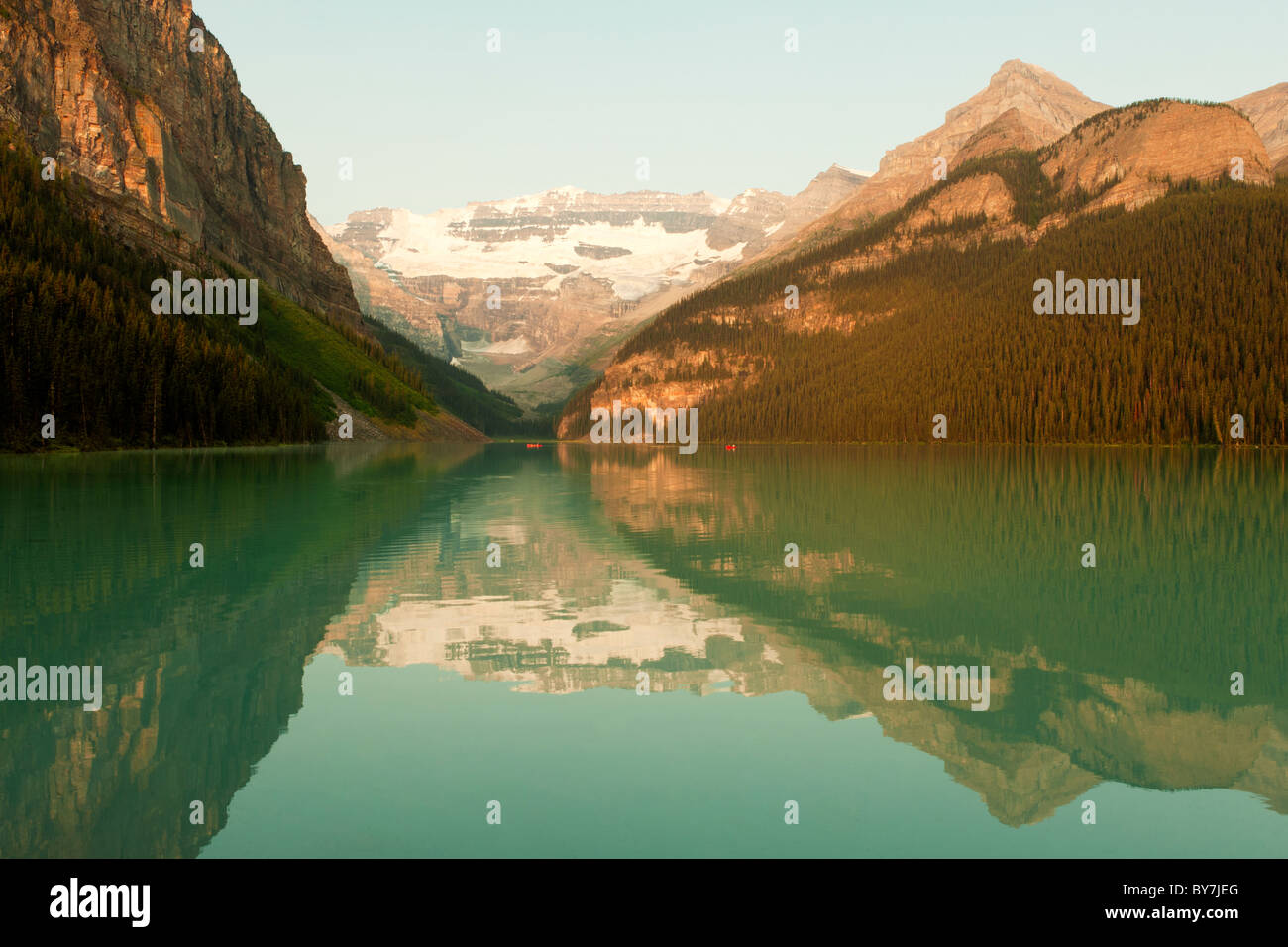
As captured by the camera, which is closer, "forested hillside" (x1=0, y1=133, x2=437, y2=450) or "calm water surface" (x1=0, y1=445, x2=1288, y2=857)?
"calm water surface" (x1=0, y1=445, x2=1288, y2=857)

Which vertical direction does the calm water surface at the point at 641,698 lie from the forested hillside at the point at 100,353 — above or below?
below

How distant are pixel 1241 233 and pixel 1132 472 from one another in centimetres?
12974

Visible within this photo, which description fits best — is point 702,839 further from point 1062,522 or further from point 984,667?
point 1062,522

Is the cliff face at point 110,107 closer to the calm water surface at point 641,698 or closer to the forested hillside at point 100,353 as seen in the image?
the forested hillside at point 100,353

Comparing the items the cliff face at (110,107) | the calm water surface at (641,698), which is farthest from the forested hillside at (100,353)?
the calm water surface at (641,698)

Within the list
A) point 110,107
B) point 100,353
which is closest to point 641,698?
point 100,353

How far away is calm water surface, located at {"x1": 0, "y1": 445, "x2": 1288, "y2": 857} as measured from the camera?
9.25 meters

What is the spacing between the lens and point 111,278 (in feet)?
396

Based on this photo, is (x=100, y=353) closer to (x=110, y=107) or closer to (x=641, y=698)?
(x=110, y=107)

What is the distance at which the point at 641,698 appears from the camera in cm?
1412

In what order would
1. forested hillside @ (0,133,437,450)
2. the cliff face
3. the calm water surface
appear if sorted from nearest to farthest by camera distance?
the calm water surface, forested hillside @ (0,133,437,450), the cliff face

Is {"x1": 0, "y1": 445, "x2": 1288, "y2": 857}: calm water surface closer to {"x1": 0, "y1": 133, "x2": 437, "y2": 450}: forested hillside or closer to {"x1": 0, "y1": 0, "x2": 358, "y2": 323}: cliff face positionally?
{"x1": 0, "y1": 133, "x2": 437, "y2": 450}: forested hillside

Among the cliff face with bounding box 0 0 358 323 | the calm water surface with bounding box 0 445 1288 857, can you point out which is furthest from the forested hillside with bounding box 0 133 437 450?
the calm water surface with bounding box 0 445 1288 857

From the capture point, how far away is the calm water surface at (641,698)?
9.25 meters
